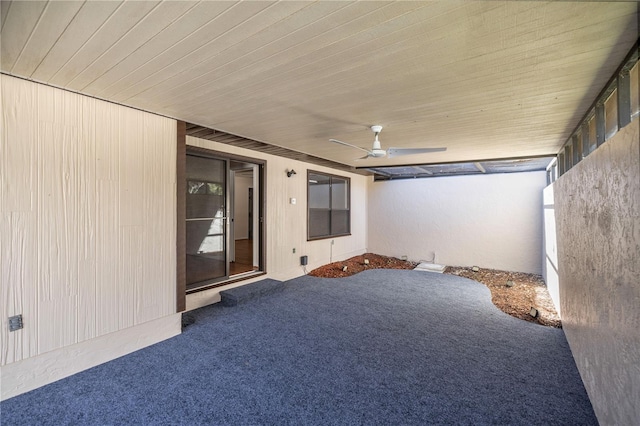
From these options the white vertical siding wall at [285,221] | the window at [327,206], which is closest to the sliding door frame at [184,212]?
the white vertical siding wall at [285,221]

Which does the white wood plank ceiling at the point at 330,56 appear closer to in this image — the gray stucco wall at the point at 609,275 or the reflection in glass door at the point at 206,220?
the gray stucco wall at the point at 609,275

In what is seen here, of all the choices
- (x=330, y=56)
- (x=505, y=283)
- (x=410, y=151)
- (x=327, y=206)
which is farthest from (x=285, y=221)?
(x=505, y=283)

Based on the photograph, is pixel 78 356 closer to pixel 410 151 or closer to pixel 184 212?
pixel 184 212

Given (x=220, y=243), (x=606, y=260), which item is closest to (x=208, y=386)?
(x=220, y=243)

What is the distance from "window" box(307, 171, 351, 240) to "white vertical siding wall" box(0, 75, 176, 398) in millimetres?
3772

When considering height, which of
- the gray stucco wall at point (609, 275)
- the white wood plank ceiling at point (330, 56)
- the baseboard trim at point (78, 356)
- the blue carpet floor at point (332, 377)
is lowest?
the blue carpet floor at point (332, 377)

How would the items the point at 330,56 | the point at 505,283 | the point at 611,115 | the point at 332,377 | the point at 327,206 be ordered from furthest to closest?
the point at 327,206 < the point at 505,283 < the point at 332,377 < the point at 611,115 < the point at 330,56

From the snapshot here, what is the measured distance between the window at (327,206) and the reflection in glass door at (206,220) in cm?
235

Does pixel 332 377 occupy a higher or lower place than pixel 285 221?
lower

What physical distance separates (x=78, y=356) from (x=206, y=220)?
7.29 ft

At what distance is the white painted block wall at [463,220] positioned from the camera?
6787 millimetres

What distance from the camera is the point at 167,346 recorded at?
3.17m

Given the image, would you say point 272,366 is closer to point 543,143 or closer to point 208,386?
point 208,386

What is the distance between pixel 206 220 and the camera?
448 centimetres
